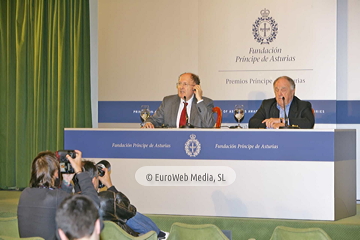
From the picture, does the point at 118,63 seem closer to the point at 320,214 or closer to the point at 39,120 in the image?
the point at 39,120

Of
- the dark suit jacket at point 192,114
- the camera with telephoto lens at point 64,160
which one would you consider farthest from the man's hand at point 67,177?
the dark suit jacket at point 192,114

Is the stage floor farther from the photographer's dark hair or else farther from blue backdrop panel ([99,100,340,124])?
blue backdrop panel ([99,100,340,124])

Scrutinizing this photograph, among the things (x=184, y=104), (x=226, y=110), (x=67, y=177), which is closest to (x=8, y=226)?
(x=67, y=177)

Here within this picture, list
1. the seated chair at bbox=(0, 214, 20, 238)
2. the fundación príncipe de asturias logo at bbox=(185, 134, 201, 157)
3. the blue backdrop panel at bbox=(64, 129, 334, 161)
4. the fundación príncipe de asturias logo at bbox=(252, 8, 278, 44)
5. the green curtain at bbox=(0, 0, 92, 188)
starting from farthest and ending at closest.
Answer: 1. the green curtain at bbox=(0, 0, 92, 188)
2. the fundación príncipe de asturias logo at bbox=(252, 8, 278, 44)
3. the fundación príncipe de asturias logo at bbox=(185, 134, 201, 157)
4. the blue backdrop panel at bbox=(64, 129, 334, 161)
5. the seated chair at bbox=(0, 214, 20, 238)

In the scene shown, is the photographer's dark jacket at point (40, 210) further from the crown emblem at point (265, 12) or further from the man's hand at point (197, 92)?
the crown emblem at point (265, 12)

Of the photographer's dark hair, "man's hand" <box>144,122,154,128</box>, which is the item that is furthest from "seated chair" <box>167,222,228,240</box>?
"man's hand" <box>144,122,154,128</box>

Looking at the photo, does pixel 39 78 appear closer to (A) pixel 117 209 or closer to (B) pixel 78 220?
(A) pixel 117 209

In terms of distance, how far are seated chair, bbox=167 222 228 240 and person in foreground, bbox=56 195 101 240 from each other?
1.13 m

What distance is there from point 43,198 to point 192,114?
244 cm

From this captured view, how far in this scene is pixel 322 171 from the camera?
4.13m

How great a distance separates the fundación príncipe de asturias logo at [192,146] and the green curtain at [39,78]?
311cm

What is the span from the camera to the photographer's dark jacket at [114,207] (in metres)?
3.13

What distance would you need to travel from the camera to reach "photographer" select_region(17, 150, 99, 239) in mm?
2852

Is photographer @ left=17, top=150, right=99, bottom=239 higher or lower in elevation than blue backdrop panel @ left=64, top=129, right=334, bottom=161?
lower
